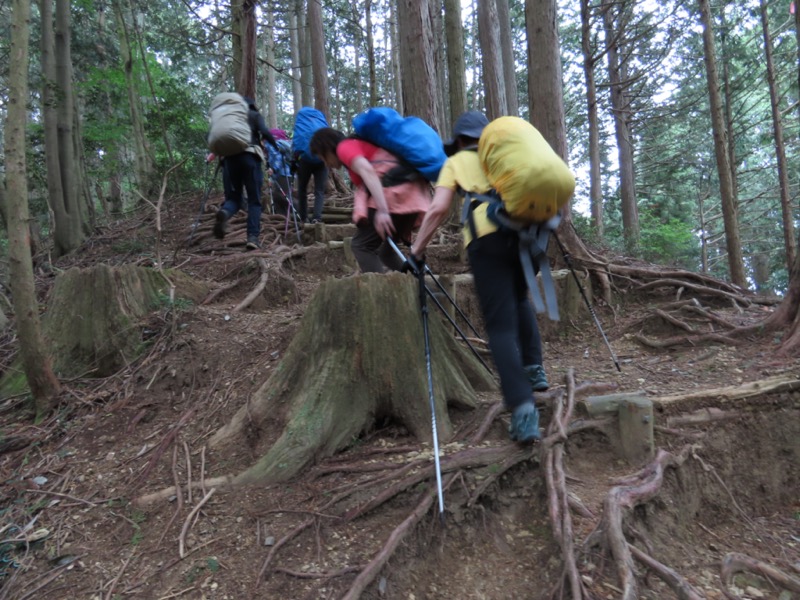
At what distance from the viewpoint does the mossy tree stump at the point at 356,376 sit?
308cm

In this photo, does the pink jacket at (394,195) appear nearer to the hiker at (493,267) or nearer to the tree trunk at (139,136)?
the hiker at (493,267)

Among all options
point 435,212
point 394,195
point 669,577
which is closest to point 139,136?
point 394,195

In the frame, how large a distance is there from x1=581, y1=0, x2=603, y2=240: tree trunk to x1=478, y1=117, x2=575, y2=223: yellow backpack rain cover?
859 cm

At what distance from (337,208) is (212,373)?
608 cm

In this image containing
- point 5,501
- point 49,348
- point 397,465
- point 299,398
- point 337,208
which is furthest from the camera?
point 337,208

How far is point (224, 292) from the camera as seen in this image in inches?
214

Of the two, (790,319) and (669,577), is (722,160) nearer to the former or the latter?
(790,319)

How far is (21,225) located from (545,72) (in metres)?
5.77

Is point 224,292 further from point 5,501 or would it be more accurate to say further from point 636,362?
point 636,362

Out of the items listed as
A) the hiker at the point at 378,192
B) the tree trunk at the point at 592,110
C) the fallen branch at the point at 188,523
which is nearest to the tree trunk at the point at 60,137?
the hiker at the point at 378,192

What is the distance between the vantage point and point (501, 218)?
265cm

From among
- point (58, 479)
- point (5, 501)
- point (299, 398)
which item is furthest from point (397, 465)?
point (5, 501)

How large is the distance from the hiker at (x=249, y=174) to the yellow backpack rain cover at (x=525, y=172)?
4.21 m

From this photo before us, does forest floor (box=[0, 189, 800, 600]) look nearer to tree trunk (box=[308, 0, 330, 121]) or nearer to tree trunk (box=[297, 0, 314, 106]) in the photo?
tree trunk (box=[308, 0, 330, 121])
